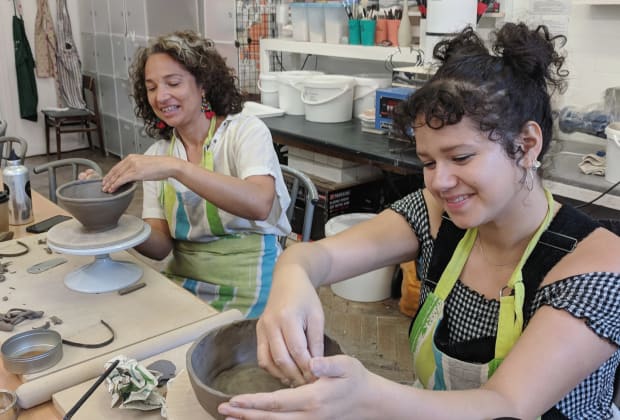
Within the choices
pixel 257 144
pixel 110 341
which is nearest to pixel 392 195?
pixel 257 144

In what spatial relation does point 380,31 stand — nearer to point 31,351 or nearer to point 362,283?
point 362,283

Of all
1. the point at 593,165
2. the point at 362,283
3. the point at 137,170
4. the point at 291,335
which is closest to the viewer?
the point at 291,335

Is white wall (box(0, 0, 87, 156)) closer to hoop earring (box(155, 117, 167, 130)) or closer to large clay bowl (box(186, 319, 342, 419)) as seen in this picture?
hoop earring (box(155, 117, 167, 130))

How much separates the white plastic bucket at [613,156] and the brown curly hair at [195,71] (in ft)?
4.26

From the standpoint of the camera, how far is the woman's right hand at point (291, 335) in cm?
83

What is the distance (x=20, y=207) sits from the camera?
6.19ft

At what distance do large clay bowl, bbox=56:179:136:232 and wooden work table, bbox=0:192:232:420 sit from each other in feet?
0.55

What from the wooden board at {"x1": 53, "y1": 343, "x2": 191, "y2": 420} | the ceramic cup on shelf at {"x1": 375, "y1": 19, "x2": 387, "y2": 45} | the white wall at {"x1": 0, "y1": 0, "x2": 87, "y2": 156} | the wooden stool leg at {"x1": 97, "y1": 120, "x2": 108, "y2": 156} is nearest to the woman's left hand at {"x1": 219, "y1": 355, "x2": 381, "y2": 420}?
the wooden board at {"x1": 53, "y1": 343, "x2": 191, "y2": 420}

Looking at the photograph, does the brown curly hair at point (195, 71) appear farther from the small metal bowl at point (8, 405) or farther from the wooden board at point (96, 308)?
the small metal bowl at point (8, 405)

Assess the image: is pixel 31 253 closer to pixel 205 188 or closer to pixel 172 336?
pixel 205 188

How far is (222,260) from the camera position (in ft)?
5.83

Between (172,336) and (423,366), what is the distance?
0.52 m

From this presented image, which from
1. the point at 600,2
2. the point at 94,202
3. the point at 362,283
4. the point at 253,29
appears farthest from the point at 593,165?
the point at 253,29

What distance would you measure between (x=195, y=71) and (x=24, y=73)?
16.3 feet
